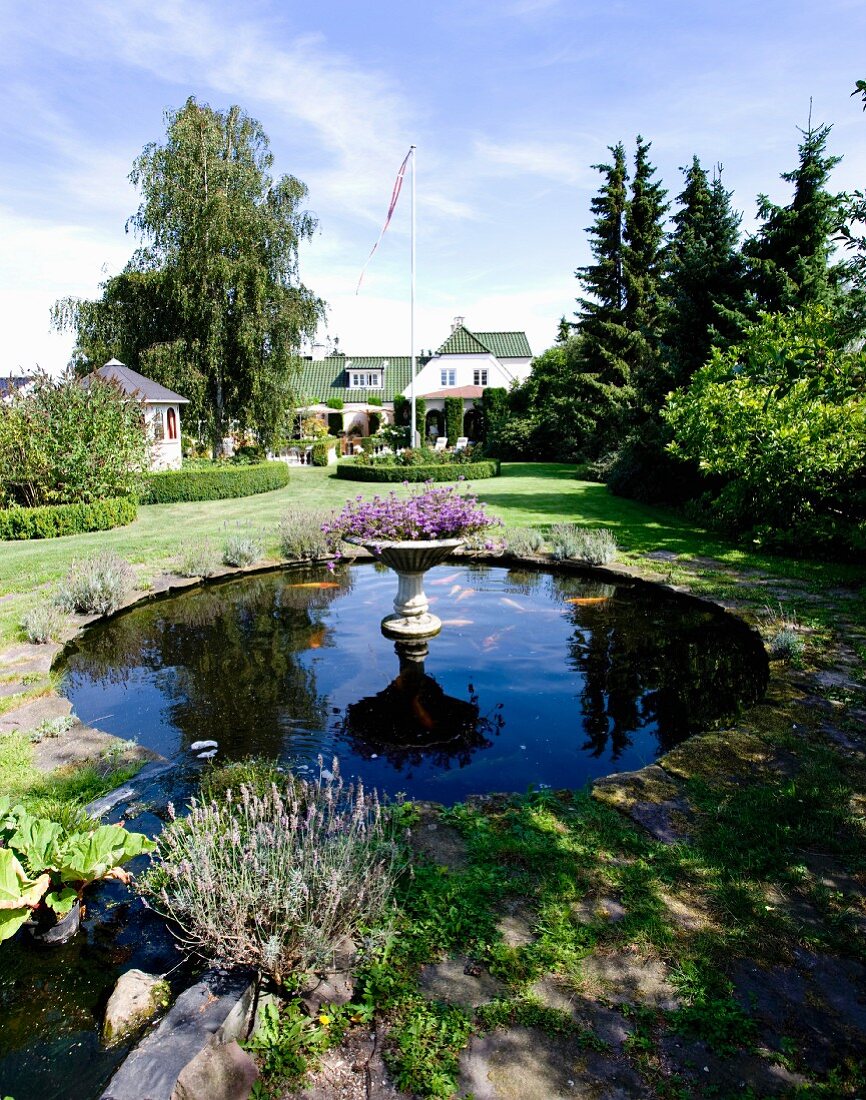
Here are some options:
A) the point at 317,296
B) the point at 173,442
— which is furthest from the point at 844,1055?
the point at 317,296

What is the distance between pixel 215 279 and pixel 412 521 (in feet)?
79.1

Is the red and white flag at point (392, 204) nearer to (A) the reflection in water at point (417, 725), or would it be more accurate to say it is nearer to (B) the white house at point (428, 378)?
(B) the white house at point (428, 378)

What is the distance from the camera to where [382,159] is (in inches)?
1120

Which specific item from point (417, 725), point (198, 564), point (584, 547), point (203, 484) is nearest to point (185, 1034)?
point (417, 725)

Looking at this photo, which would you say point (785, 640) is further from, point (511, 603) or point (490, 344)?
point (490, 344)

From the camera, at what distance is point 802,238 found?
16297mm

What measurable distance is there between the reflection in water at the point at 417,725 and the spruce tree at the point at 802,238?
1441cm

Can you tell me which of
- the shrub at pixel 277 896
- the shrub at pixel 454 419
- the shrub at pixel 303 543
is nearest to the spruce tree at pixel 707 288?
the shrub at pixel 303 543

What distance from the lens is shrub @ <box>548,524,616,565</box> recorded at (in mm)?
11742

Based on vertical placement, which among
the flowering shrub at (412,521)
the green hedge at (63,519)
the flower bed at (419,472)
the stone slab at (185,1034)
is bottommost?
the stone slab at (185,1034)

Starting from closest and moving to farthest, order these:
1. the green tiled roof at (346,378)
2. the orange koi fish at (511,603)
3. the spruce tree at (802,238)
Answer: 1. the orange koi fish at (511,603)
2. the spruce tree at (802,238)
3. the green tiled roof at (346,378)

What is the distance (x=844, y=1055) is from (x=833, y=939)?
724mm

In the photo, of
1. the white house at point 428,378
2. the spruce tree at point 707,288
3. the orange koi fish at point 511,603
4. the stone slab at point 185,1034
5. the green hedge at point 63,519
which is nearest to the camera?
the stone slab at point 185,1034

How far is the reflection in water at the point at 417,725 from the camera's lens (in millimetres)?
5477
